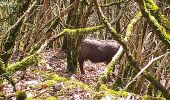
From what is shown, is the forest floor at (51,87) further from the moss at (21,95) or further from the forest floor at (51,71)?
the moss at (21,95)

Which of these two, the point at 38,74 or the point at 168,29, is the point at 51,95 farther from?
the point at 168,29

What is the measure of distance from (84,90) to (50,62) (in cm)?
→ 541

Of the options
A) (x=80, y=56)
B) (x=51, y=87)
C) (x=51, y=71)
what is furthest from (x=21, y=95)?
(x=80, y=56)

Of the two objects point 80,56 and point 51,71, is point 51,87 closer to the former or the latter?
point 51,71

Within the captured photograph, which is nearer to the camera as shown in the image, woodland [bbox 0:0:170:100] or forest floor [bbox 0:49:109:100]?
woodland [bbox 0:0:170:100]

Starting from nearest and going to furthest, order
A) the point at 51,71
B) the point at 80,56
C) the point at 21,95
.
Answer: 1. the point at 21,95
2. the point at 51,71
3. the point at 80,56

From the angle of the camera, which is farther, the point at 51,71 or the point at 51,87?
the point at 51,71

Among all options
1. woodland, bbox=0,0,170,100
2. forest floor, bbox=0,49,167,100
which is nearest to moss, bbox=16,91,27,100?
woodland, bbox=0,0,170,100

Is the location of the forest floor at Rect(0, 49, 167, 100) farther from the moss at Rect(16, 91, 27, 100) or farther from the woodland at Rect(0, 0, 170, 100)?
the moss at Rect(16, 91, 27, 100)

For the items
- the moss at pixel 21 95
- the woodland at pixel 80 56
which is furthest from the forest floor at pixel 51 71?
the moss at pixel 21 95

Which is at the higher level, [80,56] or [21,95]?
[21,95]

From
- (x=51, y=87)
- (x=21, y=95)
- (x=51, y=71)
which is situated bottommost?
(x=51, y=71)

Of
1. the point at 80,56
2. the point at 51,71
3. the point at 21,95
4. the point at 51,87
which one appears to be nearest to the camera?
the point at 21,95

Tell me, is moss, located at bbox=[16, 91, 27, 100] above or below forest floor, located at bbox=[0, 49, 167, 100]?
above
